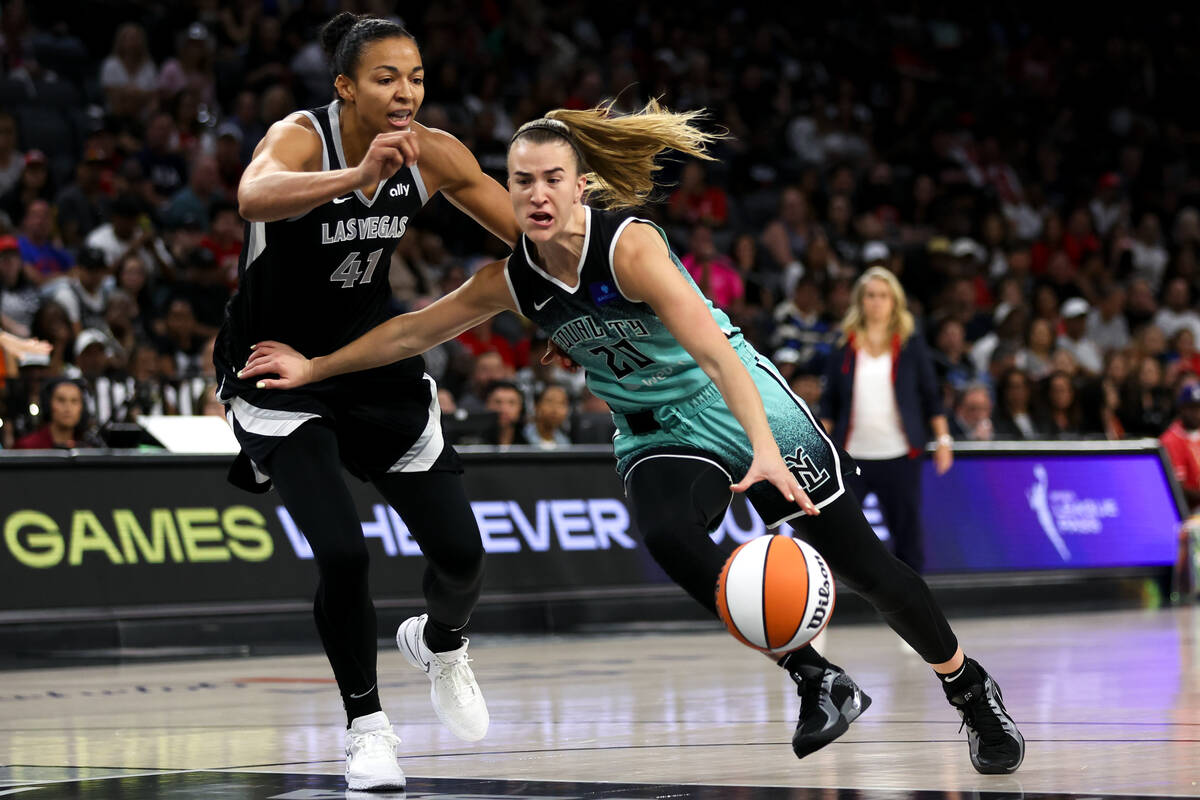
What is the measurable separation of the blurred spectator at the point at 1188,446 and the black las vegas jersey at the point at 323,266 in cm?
1087

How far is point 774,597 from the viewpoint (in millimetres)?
4664

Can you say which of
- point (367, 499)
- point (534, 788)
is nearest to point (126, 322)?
point (367, 499)

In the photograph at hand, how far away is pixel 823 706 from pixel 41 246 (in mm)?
10448

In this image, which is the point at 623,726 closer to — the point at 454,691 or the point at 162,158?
the point at 454,691

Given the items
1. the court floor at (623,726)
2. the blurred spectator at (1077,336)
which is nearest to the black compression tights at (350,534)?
the court floor at (623,726)

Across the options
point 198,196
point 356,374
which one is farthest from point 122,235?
point 356,374

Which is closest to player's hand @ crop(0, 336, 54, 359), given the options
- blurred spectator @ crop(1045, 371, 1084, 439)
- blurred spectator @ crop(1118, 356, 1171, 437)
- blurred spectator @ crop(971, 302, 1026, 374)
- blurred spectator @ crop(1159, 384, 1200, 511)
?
blurred spectator @ crop(1045, 371, 1084, 439)

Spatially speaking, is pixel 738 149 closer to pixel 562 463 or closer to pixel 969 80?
pixel 969 80

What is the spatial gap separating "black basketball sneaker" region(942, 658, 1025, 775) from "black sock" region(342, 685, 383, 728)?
169cm

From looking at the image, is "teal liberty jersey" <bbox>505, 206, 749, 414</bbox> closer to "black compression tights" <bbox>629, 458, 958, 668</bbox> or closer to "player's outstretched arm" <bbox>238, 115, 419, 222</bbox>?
"black compression tights" <bbox>629, 458, 958, 668</bbox>

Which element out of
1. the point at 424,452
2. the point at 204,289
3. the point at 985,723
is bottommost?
the point at 985,723

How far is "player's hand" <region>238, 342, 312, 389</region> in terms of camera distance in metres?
5.24

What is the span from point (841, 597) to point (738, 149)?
28.0 feet

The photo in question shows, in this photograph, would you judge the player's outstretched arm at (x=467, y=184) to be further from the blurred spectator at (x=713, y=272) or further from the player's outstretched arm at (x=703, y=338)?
the blurred spectator at (x=713, y=272)
